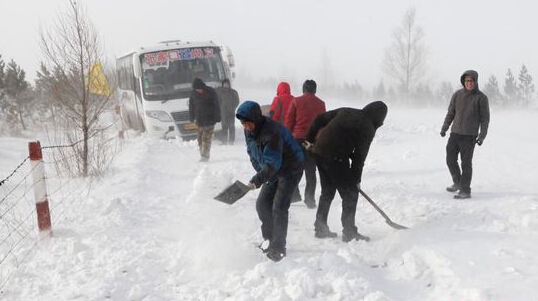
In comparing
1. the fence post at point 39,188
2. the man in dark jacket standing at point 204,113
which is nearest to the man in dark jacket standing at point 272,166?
the fence post at point 39,188

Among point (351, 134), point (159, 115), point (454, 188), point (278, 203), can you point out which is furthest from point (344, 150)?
point (159, 115)

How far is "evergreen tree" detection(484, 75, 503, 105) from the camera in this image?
59.4 meters

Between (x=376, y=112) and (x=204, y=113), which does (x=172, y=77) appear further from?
(x=376, y=112)

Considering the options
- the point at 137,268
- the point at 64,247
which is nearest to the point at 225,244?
the point at 137,268

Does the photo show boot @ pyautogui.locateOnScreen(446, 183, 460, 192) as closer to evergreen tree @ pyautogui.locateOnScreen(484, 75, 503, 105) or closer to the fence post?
the fence post

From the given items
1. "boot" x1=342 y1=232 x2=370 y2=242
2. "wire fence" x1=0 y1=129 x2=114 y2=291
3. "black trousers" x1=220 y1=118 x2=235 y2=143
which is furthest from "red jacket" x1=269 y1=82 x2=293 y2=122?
"black trousers" x1=220 y1=118 x2=235 y2=143

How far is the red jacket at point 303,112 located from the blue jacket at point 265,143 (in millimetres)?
1974

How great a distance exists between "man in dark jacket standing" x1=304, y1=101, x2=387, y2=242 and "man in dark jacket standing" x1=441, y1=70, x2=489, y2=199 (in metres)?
2.21

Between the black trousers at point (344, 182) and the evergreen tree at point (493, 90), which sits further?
the evergreen tree at point (493, 90)

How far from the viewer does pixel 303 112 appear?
6.18 meters

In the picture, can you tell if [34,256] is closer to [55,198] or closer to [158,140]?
[55,198]

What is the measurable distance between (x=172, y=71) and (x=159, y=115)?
1.34 meters

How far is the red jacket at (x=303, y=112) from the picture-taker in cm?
618

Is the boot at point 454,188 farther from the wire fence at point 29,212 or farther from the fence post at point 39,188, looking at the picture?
the fence post at point 39,188
